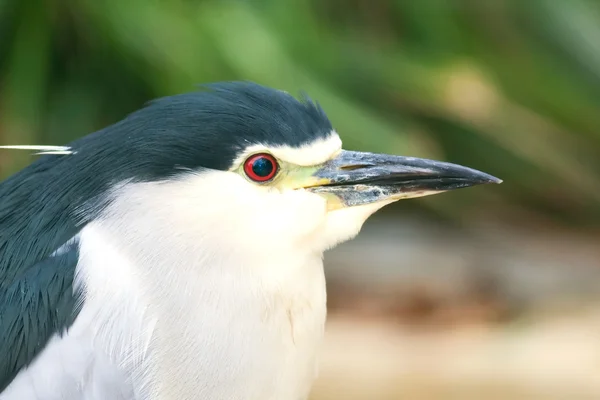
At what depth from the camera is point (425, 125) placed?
3914mm

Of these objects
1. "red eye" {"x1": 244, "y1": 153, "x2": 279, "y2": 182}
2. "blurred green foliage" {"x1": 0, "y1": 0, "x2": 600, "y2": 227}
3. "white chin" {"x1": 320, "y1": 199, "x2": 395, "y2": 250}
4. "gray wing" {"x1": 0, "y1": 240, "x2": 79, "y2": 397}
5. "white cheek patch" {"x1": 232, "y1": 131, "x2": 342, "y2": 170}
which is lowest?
"gray wing" {"x1": 0, "y1": 240, "x2": 79, "y2": 397}

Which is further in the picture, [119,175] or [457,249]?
[457,249]

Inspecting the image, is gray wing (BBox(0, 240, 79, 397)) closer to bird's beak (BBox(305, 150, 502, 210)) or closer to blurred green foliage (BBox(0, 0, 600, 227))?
bird's beak (BBox(305, 150, 502, 210))

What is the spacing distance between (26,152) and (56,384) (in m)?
1.92

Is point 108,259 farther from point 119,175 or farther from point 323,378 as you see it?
A: point 323,378

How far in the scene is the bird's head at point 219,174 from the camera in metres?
1.41

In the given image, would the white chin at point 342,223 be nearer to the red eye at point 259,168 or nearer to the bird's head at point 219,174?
the bird's head at point 219,174

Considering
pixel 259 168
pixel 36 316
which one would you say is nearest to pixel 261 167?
pixel 259 168

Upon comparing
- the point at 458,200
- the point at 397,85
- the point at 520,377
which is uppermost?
the point at 397,85

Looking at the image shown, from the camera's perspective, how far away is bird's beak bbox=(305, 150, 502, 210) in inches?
59.8

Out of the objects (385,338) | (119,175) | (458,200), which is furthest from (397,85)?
(119,175)

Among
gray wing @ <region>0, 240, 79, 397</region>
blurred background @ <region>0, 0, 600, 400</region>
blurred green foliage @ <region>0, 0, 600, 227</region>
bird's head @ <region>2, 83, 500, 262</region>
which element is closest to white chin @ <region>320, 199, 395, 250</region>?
bird's head @ <region>2, 83, 500, 262</region>

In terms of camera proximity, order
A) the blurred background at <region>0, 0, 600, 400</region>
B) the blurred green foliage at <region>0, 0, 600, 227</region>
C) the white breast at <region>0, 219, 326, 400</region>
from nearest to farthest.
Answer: the white breast at <region>0, 219, 326, 400</region>
the blurred background at <region>0, 0, 600, 400</region>
the blurred green foliage at <region>0, 0, 600, 227</region>

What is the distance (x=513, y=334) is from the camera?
125 inches
